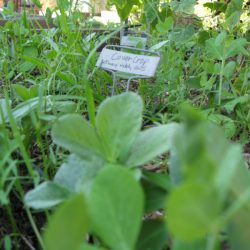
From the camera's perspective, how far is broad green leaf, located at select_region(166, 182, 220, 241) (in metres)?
0.21

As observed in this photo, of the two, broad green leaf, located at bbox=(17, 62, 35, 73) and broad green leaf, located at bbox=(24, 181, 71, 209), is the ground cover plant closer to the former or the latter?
broad green leaf, located at bbox=(24, 181, 71, 209)

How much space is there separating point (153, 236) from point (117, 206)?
2.9 inches

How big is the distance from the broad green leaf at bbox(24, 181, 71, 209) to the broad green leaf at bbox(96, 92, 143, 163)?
50 millimetres

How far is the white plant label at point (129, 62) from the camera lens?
873mm

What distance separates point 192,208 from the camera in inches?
8.5

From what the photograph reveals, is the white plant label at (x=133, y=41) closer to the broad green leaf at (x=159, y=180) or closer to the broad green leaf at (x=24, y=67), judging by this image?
the broad green leaf at (x=24, y=67)

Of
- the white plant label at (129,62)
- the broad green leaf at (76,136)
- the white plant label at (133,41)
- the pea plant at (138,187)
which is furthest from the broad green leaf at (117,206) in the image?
the white plant label at (133,41)

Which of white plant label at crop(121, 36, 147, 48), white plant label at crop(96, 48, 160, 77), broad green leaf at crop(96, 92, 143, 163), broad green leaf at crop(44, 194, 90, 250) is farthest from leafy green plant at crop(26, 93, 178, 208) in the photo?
white plant label at crop(121, 36, 147, 48)

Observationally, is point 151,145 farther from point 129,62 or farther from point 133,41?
point 133,41

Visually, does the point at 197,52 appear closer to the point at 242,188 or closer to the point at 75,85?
the point at 75,85

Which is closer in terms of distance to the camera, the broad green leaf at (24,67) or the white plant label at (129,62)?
the white plant label at (129,62)

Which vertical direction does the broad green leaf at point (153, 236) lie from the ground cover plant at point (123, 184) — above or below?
below

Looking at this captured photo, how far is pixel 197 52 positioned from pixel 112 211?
1059 mm

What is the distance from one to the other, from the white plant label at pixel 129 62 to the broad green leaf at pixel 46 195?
55 centimetres
